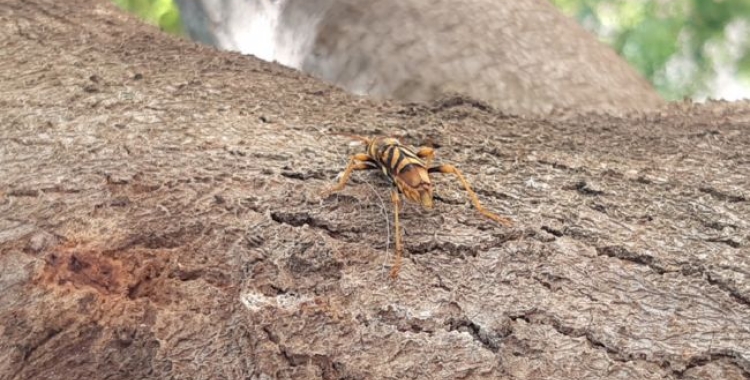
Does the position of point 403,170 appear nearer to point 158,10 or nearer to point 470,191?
point 470,191

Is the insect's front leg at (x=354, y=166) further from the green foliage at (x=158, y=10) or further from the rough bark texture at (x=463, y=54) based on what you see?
the green foliage at (x=158, y=10)

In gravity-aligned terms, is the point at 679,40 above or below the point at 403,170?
above

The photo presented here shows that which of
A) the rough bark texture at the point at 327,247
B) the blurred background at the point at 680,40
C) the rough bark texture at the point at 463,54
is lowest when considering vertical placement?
the rough bark texture at the point at 327,247

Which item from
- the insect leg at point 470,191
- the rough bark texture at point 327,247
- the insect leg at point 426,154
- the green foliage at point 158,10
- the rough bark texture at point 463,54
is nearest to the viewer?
the rough bark texture at point 327,247

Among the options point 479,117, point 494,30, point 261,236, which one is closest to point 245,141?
point 261,236

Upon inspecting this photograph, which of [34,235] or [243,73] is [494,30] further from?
[34,235]

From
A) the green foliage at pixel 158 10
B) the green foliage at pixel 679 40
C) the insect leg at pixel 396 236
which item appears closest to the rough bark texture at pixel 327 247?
the insect leg at pixel 396 236

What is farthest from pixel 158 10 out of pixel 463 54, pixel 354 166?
pixel 354 166
